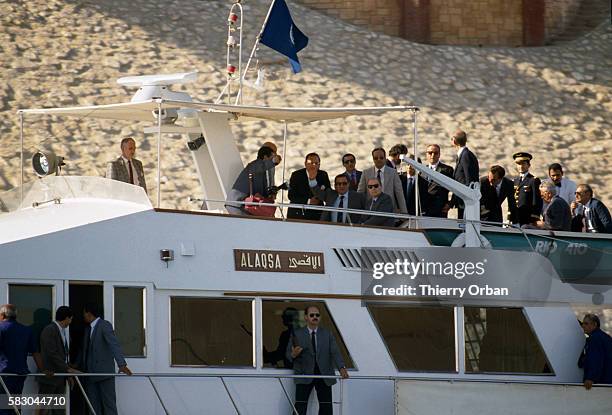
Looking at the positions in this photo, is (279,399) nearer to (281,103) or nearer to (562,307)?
(562,307)

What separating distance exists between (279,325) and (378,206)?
211 cm

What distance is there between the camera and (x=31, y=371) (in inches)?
525

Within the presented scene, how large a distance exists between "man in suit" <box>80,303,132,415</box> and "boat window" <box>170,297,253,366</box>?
2.31 feet

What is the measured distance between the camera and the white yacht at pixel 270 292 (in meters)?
13.7

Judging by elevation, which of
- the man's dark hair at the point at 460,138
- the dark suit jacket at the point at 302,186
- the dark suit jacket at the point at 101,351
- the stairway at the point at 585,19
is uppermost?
the stairway at the point at 585,19

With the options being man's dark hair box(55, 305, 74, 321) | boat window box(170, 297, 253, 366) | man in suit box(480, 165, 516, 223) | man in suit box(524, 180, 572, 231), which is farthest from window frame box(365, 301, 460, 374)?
man's dark hair box(55, 305, 74, 321)

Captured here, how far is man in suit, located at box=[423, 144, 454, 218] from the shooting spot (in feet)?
57.3

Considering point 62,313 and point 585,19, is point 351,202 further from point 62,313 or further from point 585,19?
point 585,19

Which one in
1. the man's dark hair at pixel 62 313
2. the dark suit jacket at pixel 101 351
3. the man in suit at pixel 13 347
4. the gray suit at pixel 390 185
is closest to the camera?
the man in suit at pixel 13 347

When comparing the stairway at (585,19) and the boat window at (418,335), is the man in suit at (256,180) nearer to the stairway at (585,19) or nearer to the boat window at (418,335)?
the boat window at (418,335)

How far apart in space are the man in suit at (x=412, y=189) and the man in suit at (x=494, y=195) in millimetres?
710

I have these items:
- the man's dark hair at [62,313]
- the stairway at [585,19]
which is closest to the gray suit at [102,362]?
the man's dark hair at [62,313]

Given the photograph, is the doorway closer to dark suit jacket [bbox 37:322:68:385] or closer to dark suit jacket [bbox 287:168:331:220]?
dark suit jacket [bbox 37:322:68:385]

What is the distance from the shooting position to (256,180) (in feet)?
50.3
